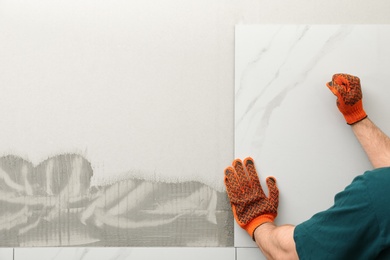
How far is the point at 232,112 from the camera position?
1.32 meters

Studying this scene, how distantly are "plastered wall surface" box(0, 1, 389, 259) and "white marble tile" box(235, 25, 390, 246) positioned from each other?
0.16 ft

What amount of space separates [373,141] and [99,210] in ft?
3.07

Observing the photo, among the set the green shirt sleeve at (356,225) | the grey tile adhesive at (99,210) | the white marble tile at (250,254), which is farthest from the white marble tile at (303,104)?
the green shirt sleeve at (356,225)

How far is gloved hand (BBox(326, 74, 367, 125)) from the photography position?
1221 mm

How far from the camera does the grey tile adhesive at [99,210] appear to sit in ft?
4.31

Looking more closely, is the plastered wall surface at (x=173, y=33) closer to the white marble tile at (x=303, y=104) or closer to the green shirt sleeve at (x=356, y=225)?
the white marble tile at (x=303, y=104)

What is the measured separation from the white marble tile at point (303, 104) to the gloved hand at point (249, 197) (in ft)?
0.12

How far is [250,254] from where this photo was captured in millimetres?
1295

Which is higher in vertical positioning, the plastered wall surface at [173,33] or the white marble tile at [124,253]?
the plastered wall surface at [173,33]

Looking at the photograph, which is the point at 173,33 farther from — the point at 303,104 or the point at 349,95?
the point at 349,95

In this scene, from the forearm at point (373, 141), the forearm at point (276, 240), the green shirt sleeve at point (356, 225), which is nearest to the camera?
the green shirt sleeve at point (356, 225)

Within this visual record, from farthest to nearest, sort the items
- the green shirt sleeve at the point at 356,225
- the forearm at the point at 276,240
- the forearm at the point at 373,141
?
the forearm at the point at 373,141 < the forearm at the point at 276,240 < the green shirt sleeve at the point at 356,225

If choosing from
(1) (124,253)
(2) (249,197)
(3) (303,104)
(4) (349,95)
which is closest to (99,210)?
(1) (124,253)

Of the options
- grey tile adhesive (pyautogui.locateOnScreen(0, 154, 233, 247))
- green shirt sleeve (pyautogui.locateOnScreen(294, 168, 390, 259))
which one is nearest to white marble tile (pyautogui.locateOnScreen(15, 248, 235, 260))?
grey tile adhesive (pyautogui.locateOnScreen(0, 154, 233, 247))
